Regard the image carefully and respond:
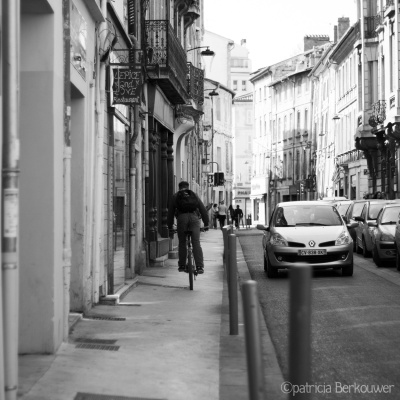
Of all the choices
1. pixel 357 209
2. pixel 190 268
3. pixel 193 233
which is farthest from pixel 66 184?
pixel 357 209

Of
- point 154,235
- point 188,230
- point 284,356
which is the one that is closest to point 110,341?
point 284,356

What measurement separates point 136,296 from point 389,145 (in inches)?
1415

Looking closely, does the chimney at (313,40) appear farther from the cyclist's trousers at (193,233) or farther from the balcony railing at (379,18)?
the cyclist's trousers at (193,233)

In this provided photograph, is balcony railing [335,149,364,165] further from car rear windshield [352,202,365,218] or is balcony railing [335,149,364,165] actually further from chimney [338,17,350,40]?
car rear windshield [352,202,365,218]

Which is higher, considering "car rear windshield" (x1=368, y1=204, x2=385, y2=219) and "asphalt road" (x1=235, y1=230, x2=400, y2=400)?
"car rear windshield" (x1=368, y1=204, x2=385, y2=219)

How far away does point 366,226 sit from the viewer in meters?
27.5

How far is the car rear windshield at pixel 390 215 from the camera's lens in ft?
79.9

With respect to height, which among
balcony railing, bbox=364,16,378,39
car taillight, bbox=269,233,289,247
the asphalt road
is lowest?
the asphalt road

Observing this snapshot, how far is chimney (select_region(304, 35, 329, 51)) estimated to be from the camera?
97.7 metres

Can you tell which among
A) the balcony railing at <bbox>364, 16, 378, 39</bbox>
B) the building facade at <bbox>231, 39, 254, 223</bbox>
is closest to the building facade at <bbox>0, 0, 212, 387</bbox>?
the balcony railing at <bbox>364, 16, 378, 39</bbox>

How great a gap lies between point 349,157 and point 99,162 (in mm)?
52454

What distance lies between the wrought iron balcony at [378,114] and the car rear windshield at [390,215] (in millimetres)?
25724

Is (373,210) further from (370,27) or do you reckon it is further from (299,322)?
(370,27)

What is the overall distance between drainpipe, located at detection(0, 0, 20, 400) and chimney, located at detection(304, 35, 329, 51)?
302ft
